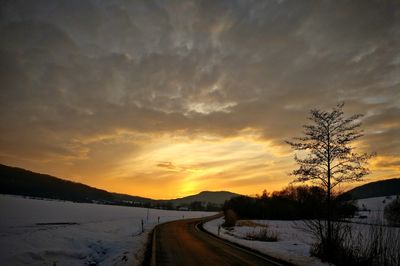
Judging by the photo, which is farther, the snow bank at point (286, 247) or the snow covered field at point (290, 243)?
the snow bank at point (286, 247)

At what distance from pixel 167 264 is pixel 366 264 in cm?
811

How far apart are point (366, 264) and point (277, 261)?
11.8 feet

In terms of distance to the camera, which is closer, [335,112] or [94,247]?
[335,112]

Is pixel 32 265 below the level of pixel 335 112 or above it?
below

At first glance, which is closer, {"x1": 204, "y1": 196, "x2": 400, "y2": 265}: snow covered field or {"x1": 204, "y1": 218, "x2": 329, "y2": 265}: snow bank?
{"x1": 204, "y1": 196, "x2": 400, "y2": 265}: snow covered field

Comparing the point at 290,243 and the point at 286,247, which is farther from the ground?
the point at 286,247

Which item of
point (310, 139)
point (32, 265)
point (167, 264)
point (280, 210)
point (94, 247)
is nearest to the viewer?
point (167, 264)

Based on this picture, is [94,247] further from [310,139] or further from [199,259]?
[310,139]

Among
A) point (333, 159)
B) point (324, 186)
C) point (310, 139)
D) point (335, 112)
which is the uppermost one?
point (335, 112)

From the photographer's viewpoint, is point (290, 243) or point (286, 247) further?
point (290, 243)

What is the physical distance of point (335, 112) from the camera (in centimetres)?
1655

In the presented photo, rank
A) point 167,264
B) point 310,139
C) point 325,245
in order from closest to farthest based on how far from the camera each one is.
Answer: point 167,264, point 325,245, point 310,139

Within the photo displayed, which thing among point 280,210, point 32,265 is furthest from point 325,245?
point 280,210

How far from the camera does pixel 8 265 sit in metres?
13.5
